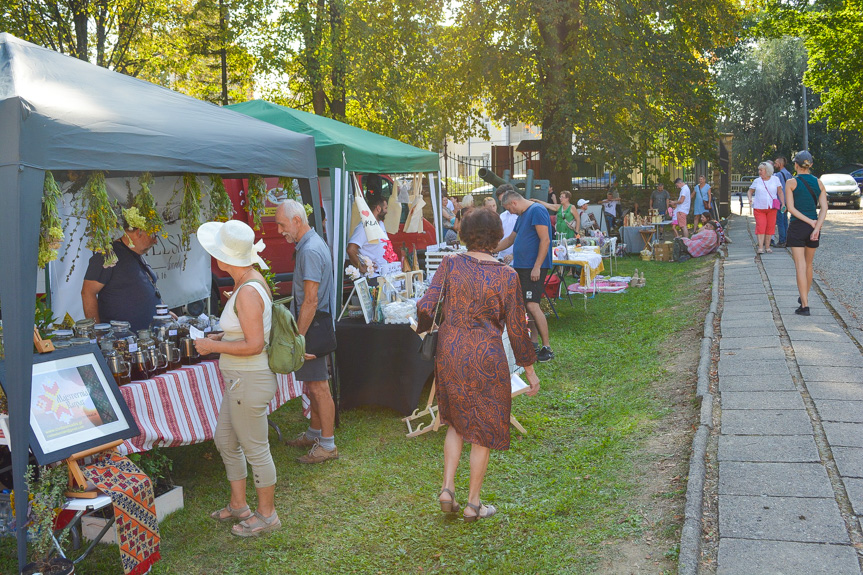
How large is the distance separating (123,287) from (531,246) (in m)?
3.89

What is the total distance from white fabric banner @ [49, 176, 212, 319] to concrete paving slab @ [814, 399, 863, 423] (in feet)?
15.6

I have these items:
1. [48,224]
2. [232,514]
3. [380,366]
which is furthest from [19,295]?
[380,366]

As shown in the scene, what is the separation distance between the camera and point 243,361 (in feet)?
12.8

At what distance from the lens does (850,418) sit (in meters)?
5.04

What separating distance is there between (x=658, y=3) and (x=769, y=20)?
9783 millimetres

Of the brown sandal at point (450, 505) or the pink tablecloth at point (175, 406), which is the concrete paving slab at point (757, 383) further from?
the pink tablecloth at point (175, 406)

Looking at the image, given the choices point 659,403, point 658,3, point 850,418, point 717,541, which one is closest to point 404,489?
point 717,541

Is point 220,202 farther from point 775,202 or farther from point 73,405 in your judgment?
point 775,202

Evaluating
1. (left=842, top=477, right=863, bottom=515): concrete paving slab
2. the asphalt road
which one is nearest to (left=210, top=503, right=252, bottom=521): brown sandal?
(left=842, top=477, right=863, bottom=515): concrete paving slab

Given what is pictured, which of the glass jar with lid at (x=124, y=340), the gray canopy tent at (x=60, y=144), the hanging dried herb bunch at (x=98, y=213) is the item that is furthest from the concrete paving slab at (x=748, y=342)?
the hanging dried herb bunch at (x=98, y=213)

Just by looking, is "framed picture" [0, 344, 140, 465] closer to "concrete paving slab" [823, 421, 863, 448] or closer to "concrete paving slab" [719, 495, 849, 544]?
"concrete paving slab" [719, 495, 849, 544]

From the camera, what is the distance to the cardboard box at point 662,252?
15.8 meters

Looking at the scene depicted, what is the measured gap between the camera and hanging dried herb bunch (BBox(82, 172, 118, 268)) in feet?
12.9

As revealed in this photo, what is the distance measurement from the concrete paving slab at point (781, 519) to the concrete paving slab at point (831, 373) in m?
2.36
